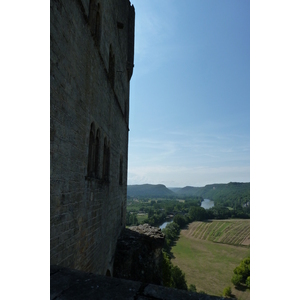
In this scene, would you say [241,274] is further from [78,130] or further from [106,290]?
[106,290]

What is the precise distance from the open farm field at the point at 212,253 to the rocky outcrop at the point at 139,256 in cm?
2995

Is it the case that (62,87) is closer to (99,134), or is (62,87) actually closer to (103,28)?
(99,134)

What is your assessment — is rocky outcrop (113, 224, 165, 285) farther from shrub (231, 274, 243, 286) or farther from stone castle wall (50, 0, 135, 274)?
shrub (231, 274, 243, 286)

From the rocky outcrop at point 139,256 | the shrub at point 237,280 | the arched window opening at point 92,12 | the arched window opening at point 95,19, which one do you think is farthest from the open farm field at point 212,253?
the arched window opening at point 92,12

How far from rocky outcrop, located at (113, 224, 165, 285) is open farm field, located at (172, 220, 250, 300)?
29952 millimetres

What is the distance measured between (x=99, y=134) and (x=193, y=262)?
164ft

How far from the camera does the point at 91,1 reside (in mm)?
5371

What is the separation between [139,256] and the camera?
9.73 meters

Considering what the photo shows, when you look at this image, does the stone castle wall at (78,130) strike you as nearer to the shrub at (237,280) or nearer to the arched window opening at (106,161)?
the arched window opening at (106,161)

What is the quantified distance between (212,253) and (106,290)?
60.5 metres

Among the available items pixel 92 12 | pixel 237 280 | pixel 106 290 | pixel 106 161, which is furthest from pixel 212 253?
pixel 106 290

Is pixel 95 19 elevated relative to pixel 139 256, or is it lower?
elevated

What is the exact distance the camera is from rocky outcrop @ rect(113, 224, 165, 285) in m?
8.59
